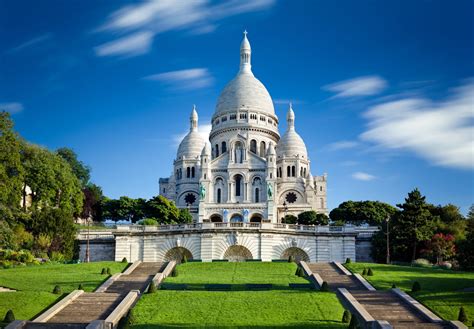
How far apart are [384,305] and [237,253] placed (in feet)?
86.1

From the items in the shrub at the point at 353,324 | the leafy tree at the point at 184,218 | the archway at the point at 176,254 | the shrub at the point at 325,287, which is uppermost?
the leafy tree at the point at 184,218

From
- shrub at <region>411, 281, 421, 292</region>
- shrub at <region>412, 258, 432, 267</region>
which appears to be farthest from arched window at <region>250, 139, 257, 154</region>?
shrub at <region>411, 281, 421, 292</region>

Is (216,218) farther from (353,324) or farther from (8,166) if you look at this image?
(353,324)

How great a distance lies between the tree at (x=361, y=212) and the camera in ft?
315

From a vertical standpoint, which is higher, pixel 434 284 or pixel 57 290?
pixel 434 284

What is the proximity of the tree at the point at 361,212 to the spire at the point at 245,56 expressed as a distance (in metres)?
33.8

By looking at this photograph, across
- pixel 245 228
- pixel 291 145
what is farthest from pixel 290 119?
pixel 245 228

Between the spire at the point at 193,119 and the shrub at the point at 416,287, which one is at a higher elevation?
the spire at the point at 193,119

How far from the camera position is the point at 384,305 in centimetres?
3466

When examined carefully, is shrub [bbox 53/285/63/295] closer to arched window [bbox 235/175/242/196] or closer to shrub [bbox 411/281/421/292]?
shrub [bbox 411/281/421/292]

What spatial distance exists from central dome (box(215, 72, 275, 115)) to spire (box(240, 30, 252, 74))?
3169mm

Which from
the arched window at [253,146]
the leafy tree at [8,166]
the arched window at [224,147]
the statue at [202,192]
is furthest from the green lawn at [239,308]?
the arched window at [224,147]

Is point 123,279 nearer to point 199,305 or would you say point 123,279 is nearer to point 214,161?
point 199,305

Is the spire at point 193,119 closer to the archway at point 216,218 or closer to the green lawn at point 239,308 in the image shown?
the archway at point 216,218
